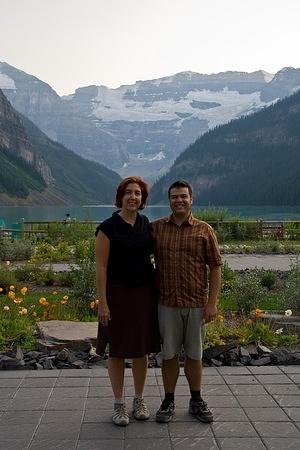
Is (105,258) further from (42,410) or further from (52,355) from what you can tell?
(52,355)

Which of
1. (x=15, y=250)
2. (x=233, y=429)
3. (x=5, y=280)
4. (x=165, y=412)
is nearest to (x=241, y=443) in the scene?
(x=233, y=429)

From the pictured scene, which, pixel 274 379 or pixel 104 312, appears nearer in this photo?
pixel 104 312

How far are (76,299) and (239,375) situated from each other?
363cm

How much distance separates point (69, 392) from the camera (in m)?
4.73

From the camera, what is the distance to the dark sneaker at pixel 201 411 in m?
4.05

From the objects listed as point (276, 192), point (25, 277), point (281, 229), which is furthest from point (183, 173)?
point (25, 277)

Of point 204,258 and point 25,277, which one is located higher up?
point 204,258

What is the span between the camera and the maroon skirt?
4070mm

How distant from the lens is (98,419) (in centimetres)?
414

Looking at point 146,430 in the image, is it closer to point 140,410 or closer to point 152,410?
Answer: point 140,410

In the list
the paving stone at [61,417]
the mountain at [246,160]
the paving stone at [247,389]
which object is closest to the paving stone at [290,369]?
the paving stone at [247,389]

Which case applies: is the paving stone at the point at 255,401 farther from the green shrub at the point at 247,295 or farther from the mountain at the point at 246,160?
the mountain at the point at 246,160

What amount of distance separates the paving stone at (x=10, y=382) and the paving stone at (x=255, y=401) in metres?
1.90

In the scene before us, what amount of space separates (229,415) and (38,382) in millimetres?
1754
